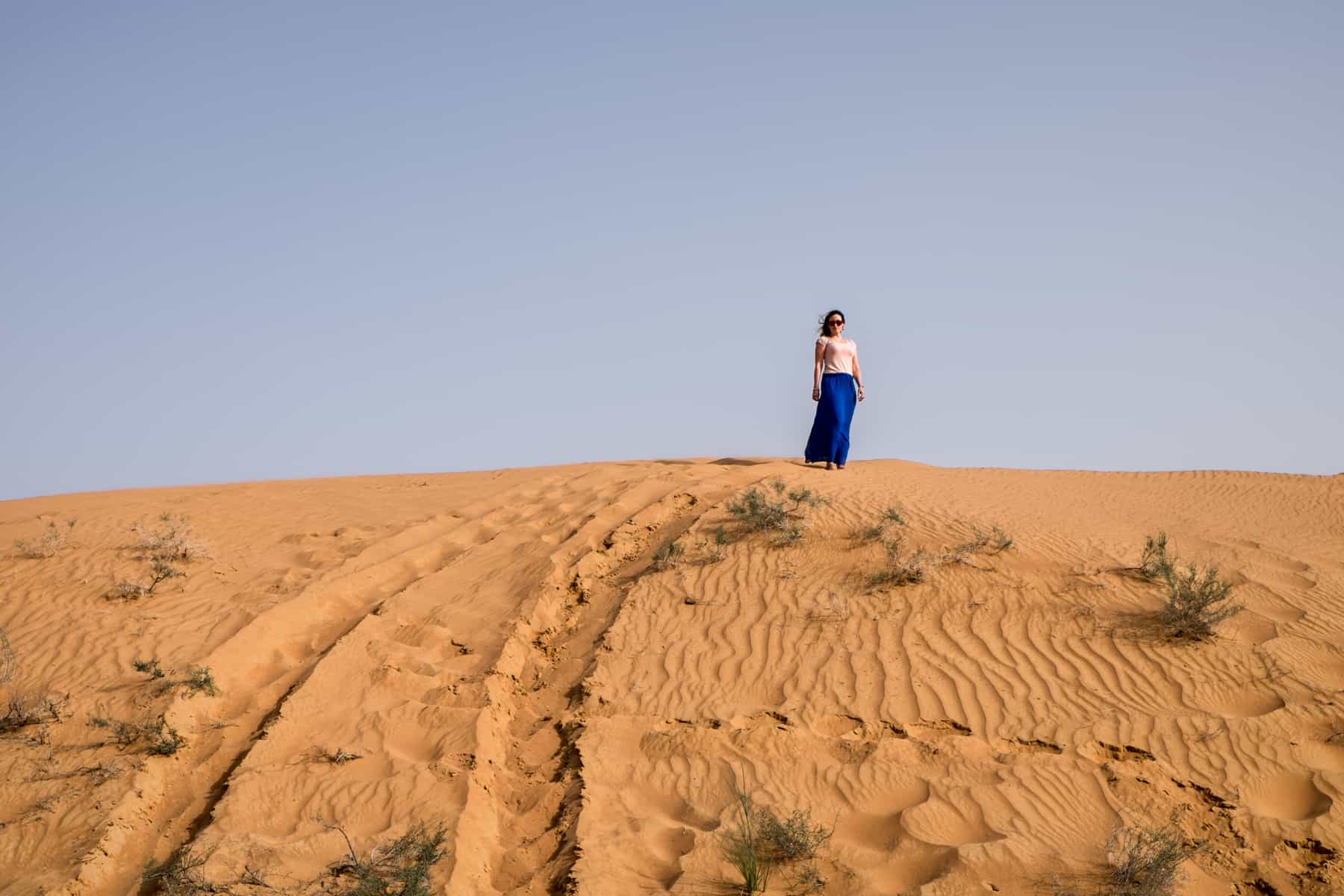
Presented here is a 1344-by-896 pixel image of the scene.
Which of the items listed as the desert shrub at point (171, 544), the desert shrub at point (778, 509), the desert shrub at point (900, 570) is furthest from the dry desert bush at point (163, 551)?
the desert shrub at point (900, 570)

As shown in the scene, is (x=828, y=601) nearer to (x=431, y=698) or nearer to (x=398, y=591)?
(x=431, y=698)

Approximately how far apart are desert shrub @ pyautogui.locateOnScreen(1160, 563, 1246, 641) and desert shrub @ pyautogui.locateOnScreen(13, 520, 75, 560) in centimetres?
1051

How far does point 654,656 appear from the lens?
7.21 metres

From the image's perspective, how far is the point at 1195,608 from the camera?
668 cm

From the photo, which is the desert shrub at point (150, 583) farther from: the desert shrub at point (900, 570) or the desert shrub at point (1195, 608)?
the desert shrub at point (1195, 608)

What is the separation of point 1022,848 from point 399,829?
353 cm

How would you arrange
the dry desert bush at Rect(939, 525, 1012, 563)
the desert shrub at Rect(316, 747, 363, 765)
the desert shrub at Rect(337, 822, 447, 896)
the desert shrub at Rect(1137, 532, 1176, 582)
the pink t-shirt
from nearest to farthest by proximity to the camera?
the desert shrub at Rect(337, 822, 447, 896) < the desert shrub at Rect(316, 747, 363, 765) < the desert shrub at Rect(1137, 532, 1176, 582) < the dry desert bush at Rect(939, 525, 1012, 563) < the pink t-shirt

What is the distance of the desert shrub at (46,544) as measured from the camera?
9.50 metres

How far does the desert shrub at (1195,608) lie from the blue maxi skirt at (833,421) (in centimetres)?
503

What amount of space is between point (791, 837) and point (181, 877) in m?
3.34

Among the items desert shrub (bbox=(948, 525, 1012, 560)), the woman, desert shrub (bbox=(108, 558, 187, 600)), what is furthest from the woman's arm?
desert shrub (bbox=(108, 558, 187, 600))

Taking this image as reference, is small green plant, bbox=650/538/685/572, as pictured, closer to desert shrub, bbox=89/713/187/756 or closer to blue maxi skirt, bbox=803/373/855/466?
blue maxi skirt, bbox=803/373/855/466

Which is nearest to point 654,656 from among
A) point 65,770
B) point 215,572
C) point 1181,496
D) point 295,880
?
point 295,880

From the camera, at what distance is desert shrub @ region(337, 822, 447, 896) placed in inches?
183
